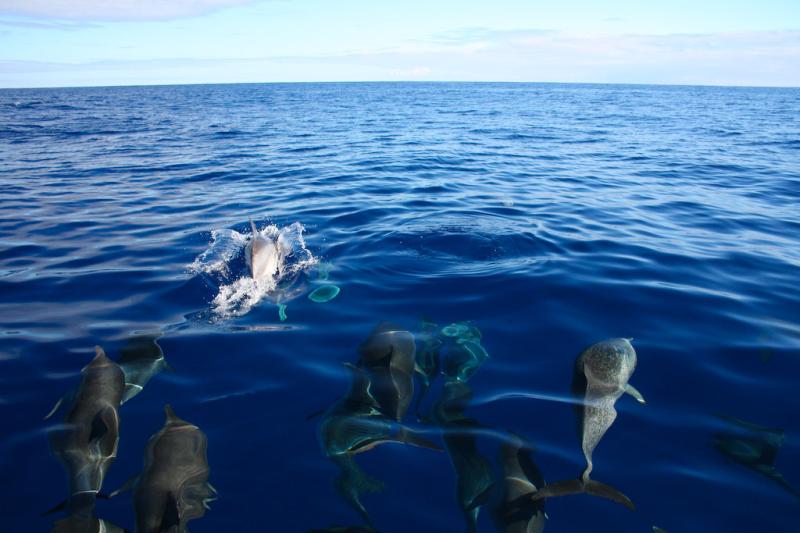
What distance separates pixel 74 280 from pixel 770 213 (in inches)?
626

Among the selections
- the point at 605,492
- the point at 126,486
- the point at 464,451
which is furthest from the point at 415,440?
the point at 126,486

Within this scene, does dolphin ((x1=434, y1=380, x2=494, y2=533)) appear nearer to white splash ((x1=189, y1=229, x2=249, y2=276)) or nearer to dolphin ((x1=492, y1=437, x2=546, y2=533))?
dolphin ((x1=492, y1=437, x2=546, y2=533))

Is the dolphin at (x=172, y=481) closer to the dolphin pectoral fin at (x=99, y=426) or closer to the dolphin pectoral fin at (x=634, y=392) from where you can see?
the dolphin pectoral fin at (x=99, y=426)

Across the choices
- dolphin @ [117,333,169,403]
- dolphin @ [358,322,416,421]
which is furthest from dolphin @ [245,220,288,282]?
dolphin @ [358,322,416,421]

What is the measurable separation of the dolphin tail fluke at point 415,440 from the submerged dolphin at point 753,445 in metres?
2.78

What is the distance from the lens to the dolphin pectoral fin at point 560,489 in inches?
170

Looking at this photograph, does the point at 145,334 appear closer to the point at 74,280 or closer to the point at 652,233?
the point at 74,280

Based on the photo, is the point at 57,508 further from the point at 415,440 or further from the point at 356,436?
the point at 415,440

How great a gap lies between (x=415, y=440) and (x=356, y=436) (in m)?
0.59

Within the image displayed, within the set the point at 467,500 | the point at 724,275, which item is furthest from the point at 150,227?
the point at 724,275

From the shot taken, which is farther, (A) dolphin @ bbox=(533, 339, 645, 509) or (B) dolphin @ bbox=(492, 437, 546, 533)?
(A) dolphin @ bbox=(533, 339, 645, 509)

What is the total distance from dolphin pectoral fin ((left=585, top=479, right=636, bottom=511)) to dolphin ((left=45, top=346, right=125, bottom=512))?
14.1 ft

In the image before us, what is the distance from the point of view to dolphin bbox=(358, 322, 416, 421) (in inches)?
221

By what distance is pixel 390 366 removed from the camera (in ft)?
20.1
